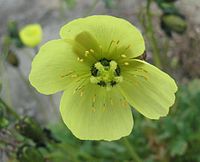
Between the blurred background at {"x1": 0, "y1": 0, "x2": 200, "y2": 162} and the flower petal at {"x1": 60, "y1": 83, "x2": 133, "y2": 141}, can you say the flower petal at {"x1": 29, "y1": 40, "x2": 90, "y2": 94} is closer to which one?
the flower petal at {"x1": 60, "y1": 83, "x2": 133, "y2": 141}

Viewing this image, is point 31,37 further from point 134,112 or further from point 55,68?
point 55,68

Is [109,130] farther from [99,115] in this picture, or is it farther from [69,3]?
[69,3]

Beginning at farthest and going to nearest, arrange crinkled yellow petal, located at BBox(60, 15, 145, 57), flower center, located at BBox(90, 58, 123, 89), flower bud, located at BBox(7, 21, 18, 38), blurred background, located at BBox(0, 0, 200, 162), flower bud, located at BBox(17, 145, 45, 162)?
flower bud, located at BBox(7, 21, 18, 38) < blurred background, located at BBox(0, 0, 200, 162) < flower bud, located at BBox(17, 145, 45, 162) < flower center, located at BBox(90, 58, 123, 89) < crinkled yellow petal, located at BBox(60, 15, 145, 57)

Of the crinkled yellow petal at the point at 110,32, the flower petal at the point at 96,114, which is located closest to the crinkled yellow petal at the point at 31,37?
the flower petal at the point at 96,114

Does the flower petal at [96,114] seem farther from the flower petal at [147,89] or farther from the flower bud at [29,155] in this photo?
the flower bud at [29,155]

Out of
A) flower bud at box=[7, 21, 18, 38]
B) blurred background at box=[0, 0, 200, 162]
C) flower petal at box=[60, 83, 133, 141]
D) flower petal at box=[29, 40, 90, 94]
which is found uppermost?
flower petal at box=[29, 40, 90, 94]

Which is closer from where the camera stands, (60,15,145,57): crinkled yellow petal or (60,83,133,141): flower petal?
(60,15,145,57): crinkled yellow petal

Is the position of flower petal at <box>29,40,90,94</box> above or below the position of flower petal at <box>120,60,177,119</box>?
above

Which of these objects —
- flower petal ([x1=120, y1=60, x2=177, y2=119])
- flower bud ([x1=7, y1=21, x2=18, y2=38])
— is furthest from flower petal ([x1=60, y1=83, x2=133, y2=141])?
flower bud ([x1=7, y1=21, x2=18, y2=38])
